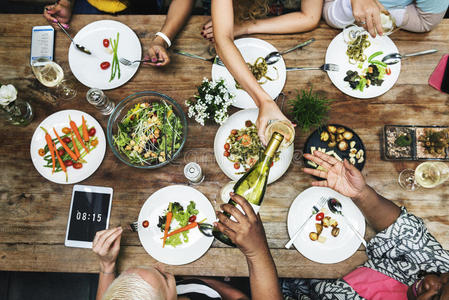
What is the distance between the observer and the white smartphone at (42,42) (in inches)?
72.7

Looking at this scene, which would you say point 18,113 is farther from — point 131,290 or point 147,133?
point 131,290

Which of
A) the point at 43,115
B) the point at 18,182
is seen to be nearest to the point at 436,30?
the point at 43,115

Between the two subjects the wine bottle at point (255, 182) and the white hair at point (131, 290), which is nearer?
the white hair at point (131, 290)

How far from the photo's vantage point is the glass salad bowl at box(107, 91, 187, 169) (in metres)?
1.65

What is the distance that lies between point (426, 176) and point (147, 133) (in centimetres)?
158

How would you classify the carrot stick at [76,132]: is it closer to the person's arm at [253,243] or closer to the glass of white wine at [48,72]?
the glass of white wine at [48,72]

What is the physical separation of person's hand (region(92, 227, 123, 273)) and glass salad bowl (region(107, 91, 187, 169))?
1.28 feet

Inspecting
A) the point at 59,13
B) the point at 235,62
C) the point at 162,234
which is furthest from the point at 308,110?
the point at 59,13

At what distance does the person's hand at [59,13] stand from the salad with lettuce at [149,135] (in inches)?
30.6

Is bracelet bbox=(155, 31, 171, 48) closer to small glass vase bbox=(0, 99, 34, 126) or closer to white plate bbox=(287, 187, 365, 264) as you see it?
small glass vase bbox=(0, 99, 34, 126)

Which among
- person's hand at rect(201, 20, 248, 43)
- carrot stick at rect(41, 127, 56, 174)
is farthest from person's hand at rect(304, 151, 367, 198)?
carrot stick at rect(41, 127, 56, 174)

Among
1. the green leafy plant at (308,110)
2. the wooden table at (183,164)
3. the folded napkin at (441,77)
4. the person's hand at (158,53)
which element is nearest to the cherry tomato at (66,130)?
the wooden table at (183,164)

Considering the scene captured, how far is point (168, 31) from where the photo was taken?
179cm

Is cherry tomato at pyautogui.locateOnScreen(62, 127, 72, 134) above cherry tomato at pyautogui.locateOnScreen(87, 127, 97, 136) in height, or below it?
below
